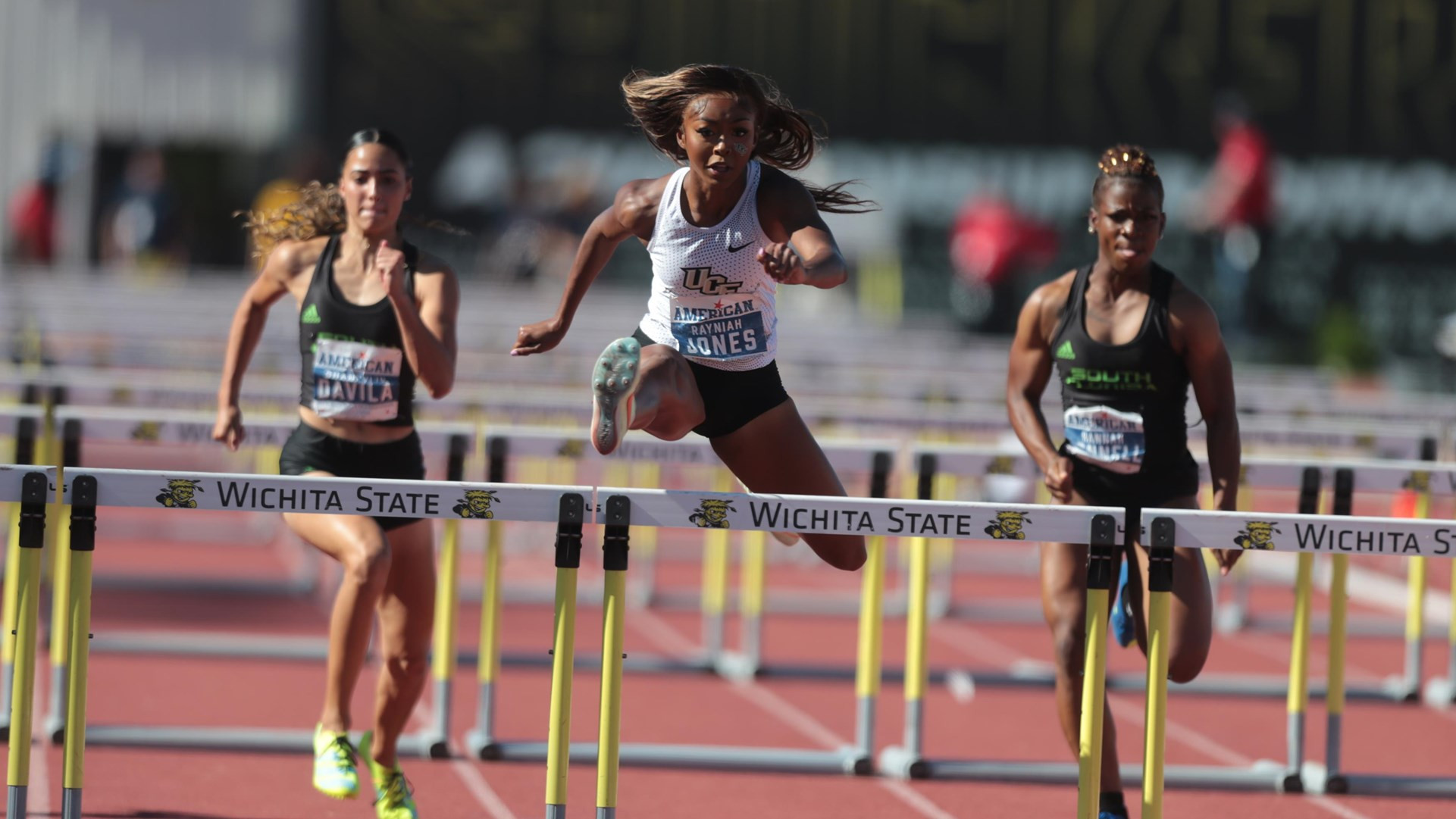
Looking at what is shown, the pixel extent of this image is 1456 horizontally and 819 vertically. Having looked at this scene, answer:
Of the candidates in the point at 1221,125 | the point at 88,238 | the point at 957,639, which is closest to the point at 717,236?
the point at 957,639

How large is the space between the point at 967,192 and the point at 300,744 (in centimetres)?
2016

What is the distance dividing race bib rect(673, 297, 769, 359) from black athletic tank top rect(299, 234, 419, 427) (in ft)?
2.85

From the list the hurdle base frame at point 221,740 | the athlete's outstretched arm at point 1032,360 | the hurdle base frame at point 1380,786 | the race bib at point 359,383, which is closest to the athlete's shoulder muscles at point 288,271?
the race bib at point 359,383

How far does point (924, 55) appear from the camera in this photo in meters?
25.8

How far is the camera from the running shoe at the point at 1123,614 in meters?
5.54

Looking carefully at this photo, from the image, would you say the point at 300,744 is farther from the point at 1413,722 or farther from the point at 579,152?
the point at 579,152

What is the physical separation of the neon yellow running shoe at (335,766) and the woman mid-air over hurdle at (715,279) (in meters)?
1.20

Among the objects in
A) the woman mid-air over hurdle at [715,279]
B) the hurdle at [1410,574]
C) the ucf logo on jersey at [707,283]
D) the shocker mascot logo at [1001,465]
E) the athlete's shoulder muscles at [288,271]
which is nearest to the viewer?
the woman mid-air over hurdle at [715,279]

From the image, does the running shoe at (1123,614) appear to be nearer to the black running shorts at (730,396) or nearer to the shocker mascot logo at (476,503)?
the black running shorts at (730,396)

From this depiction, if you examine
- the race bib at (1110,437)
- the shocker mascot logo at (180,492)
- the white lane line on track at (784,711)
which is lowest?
the white lane line on track at (784,711)

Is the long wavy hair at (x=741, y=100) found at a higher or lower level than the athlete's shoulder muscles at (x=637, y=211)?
higher

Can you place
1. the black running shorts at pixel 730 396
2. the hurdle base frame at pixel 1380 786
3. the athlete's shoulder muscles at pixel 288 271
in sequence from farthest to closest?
the hurdle base frame at pixel 1380 786, the athlete's shoulder muscles at pixel 288 271, the black running shorts at pixel 730 396

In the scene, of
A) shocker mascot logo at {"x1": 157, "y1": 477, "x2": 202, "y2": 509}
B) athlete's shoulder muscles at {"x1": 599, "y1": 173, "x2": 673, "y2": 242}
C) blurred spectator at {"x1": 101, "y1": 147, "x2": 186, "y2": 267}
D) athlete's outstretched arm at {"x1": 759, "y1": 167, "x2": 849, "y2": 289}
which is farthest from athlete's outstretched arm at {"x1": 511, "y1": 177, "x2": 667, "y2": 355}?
blurred spectator at {"x1": 101, "y1": 147, "x2": 186, "y2": 267}

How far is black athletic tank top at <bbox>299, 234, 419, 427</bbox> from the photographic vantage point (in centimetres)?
556
